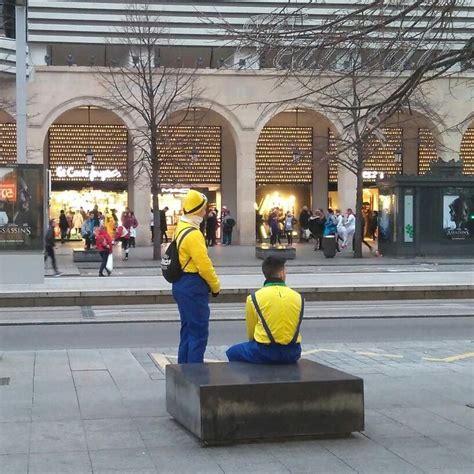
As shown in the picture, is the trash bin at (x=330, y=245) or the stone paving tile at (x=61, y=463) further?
the trash bin at (x=330, y=245)

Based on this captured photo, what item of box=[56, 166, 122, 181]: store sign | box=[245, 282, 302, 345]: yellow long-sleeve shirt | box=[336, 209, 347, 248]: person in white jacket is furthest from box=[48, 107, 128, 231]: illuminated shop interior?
box=[245, 282, 302, 345]: yellow long-sleeve shirt

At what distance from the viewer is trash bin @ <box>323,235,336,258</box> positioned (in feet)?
104

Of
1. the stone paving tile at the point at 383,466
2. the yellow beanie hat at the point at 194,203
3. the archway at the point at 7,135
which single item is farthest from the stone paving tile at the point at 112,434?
the archway at the point at 7,135

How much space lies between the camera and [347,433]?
6.77 meters

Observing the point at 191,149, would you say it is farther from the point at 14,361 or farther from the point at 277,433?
the point at 277,433

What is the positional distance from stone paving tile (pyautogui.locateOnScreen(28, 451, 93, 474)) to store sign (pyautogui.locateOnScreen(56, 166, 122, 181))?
37797mm

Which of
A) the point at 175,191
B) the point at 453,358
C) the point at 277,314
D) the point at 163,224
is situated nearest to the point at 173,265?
the point at 277,314

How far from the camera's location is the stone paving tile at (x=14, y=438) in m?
6.45

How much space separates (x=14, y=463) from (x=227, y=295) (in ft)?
41.3

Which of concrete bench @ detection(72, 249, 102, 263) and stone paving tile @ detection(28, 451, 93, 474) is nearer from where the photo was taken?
stone paving tile @ detection(28, 451, 93, 474)

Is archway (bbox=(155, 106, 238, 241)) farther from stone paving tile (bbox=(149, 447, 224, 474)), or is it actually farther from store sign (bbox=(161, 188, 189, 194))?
stone paving tile (bbox=(149, 447, 224, 474))

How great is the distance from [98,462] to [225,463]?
89cm

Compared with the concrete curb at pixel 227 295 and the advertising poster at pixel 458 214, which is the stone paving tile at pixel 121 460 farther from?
the advertising poster at pixel 458 214

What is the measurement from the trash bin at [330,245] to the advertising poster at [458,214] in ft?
13.0
